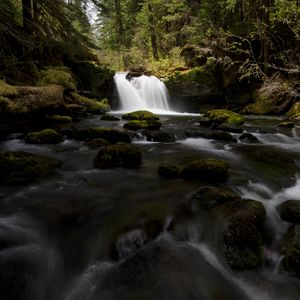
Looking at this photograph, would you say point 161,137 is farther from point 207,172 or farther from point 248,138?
point 207,172

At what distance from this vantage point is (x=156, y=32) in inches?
1169

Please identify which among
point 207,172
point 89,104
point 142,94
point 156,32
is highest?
point 156,32

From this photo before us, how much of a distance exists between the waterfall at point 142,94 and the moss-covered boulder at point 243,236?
15270mm

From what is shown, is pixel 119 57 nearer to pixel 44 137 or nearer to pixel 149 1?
pixel 149 1

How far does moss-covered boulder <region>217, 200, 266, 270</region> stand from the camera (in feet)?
12.1

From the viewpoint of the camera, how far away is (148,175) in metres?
6.29

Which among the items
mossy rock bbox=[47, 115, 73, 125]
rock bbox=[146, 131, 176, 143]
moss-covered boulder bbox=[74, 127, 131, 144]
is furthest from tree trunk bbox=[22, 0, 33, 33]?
rock bbox=[146, 131, 176, 143]

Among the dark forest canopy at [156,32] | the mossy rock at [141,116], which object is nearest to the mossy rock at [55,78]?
the dark forest canopy at [156,32]

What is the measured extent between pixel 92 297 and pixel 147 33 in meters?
28.0

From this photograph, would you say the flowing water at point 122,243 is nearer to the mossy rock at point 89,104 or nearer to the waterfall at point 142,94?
the mossy rock at point 89,104

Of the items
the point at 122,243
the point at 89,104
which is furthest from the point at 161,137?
the point at 89,104

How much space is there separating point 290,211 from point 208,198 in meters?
1.20

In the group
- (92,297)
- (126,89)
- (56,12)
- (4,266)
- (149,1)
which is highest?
(149,1)

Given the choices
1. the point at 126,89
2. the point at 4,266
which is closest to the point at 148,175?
the point at 4,266
